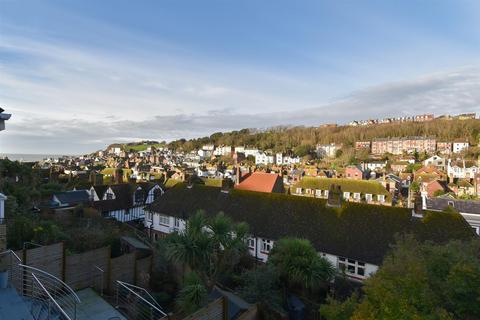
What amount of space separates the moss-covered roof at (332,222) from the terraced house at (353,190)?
68.0 feet

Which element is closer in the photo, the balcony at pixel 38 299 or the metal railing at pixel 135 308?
the balcony at pixel 38 299

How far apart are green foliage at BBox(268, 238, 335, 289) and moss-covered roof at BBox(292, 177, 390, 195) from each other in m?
29.3

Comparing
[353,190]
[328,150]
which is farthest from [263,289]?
[328,150]

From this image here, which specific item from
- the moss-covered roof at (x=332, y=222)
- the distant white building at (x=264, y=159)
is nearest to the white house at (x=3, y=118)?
the moss-covered roof at (x=332, y=222)

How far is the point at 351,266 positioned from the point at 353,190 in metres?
30.0

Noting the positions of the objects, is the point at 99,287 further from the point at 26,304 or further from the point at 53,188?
the point at 53,188

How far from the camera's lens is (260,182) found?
4016 centimetres

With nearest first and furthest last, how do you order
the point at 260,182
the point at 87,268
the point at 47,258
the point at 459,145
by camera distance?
the point at 47,258
the point at 87,268
the point at 260,182
the point at 459,145

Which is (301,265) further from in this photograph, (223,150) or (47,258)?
(223,150)

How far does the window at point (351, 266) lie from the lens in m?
17.2

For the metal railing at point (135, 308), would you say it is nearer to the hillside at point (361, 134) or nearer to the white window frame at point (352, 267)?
the white window frame at point (352, 267)

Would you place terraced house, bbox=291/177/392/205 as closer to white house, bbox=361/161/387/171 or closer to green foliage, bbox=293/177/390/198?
green foliage, bbox=293/177/390/198

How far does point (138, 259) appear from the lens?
16312 mm

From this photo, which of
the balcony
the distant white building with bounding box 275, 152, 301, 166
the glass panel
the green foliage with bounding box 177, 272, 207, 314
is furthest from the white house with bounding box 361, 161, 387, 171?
the balcony
